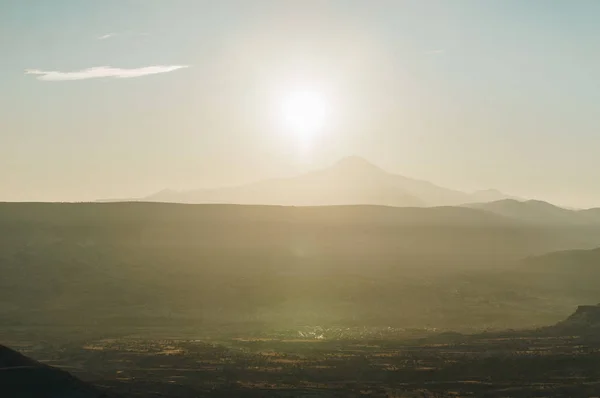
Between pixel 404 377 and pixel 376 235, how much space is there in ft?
283

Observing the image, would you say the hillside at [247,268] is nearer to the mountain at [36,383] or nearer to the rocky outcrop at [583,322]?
the rocky outcrop at [583,322]

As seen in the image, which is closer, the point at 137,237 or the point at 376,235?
the point at 137,237

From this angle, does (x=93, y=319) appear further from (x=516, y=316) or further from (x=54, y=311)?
(x=516, y=316)

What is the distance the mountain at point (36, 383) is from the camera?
29.8 meters

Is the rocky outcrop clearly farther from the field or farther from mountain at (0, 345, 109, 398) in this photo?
mountain at (0, 345, 109, 398)

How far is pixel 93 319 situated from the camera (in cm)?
7200

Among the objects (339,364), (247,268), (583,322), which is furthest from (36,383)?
(247,268)

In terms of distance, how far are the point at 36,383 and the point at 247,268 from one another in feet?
216

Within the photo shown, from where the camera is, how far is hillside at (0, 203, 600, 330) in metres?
76.1

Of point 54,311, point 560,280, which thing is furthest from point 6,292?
point 560,280

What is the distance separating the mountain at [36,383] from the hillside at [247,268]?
3919 centimetres

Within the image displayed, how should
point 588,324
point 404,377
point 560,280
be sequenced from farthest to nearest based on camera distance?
point 560,280 < point 588,324 < point 404,377

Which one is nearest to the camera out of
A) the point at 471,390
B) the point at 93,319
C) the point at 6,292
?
the point at 471,390

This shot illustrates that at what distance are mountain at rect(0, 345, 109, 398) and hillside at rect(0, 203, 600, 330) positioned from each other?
39189 mm
